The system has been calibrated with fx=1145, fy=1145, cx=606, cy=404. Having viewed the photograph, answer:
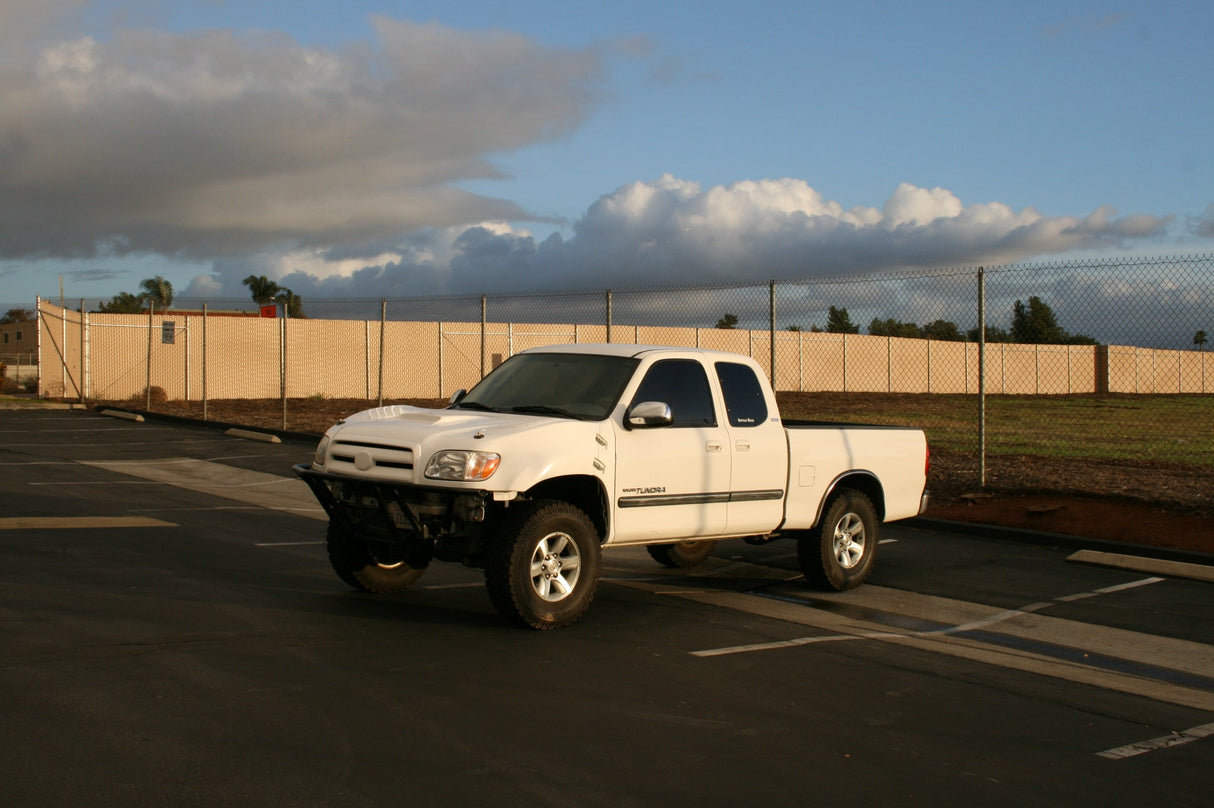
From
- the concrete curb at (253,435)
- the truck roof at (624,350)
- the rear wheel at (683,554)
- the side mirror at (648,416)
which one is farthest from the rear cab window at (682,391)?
the concrete curb at (253,435)

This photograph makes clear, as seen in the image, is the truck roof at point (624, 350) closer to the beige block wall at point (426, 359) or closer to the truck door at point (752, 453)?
the truck door at point (752, 453)

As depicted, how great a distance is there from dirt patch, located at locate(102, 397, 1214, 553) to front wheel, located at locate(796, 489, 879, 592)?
356cm

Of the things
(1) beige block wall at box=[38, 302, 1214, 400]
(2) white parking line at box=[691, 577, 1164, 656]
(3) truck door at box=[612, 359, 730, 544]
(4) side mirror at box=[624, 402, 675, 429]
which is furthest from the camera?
(1) beige block wall at box=[38, 302, 1214, 400]

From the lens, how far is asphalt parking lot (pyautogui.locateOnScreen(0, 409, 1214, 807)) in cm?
468

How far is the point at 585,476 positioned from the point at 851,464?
2.82 meters

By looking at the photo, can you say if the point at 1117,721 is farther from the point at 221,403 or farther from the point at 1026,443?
the point at 221,403

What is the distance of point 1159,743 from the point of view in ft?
18.2

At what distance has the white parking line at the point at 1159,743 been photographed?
5355mm

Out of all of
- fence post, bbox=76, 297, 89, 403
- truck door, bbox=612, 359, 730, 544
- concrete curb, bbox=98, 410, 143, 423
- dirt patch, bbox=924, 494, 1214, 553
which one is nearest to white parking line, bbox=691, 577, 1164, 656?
truck door, bbox=612, 359, 730, 544

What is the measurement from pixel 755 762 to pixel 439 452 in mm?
3040

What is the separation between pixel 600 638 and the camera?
→ 7.36 metres

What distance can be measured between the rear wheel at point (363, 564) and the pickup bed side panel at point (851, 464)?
119 inches

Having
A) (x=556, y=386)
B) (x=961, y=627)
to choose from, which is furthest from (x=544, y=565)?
(x=961, y=627)

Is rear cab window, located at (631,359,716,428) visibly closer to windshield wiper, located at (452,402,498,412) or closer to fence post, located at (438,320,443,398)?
windshield wiper, located at (452,402,498,412)
